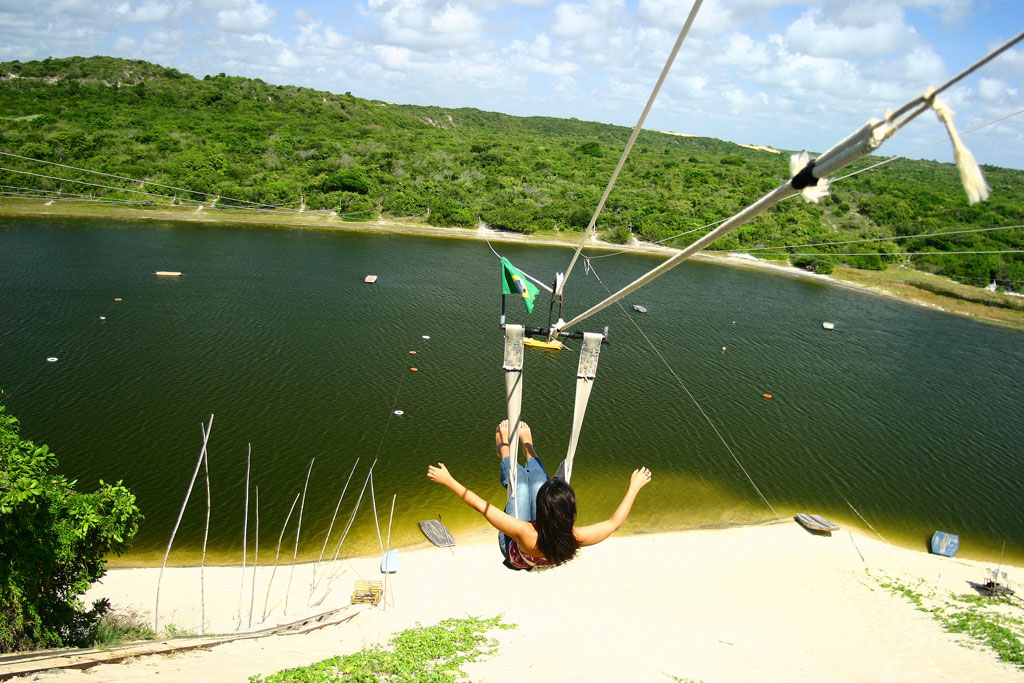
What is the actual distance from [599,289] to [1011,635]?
85.5 feet

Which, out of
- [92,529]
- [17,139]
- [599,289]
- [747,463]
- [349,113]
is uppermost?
[349,113]

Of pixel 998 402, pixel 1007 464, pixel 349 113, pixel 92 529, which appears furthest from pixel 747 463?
pixel 349 113

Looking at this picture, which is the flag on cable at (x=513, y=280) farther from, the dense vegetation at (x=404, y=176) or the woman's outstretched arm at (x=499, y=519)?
the dense vegetation at (x=404, y=176)

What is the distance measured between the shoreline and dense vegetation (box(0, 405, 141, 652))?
40.8m

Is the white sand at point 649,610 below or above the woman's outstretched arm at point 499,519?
below

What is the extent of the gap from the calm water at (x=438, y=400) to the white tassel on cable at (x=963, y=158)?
1280 cm

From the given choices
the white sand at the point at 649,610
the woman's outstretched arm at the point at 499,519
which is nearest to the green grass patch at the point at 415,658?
the white sand at the point at 649,610

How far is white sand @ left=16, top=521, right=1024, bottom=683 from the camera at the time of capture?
7797 millimetres

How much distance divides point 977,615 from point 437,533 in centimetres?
1170

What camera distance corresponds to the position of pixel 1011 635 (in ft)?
33.3

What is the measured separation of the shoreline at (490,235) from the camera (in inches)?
1560

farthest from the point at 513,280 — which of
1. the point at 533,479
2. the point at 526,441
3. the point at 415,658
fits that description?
the point at 415,658

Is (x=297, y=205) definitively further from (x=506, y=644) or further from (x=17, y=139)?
(x=506, y=644)

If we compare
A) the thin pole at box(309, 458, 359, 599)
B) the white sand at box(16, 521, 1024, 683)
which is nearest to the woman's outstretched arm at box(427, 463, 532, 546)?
the white sand at box(16, 521, 1024, 683)
